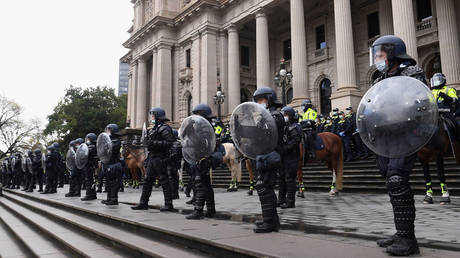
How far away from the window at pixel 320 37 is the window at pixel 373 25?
371 cm

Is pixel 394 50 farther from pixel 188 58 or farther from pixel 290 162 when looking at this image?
pixel 188 58

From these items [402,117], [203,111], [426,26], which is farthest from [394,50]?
[426,26]

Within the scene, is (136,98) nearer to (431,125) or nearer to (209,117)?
(209,117)

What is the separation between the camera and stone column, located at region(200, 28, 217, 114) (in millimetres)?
30812

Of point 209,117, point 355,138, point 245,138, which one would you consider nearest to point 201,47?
point 355,138

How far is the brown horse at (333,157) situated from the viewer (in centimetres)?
1023

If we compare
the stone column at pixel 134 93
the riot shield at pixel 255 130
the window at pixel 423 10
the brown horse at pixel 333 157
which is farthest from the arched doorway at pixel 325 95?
the riot shield at pixel 255 130

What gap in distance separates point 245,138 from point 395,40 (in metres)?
2.03

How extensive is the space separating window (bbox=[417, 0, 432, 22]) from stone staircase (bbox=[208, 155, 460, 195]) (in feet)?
45.6

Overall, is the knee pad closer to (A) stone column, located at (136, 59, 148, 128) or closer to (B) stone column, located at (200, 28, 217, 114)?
(B) stone column, located at (200, 28, 217, 114)

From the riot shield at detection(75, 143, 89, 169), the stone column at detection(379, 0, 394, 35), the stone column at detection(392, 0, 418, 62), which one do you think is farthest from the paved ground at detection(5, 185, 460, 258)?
the stone column at detection(379, 0, 394, 35)

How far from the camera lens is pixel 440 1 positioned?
65.1ft

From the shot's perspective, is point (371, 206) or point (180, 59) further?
point (180, 59)

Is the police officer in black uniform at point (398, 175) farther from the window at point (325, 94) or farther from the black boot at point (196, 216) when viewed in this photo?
the window at point (325, 94)
